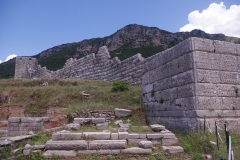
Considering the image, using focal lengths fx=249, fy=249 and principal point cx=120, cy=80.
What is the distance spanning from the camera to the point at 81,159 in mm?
7102

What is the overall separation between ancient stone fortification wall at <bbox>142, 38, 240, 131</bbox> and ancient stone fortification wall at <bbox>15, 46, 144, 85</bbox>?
317 inches

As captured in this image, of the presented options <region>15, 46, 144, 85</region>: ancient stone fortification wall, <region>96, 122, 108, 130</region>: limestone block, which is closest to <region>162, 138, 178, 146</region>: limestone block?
<region>96, 122, 108, 130</region>: limestone block

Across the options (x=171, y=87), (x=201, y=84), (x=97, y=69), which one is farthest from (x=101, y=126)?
(x=97, y=69)

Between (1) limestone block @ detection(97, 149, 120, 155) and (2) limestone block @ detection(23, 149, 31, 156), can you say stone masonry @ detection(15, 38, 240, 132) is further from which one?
(2) limestone block @ detection(23, 149, 31, 156)

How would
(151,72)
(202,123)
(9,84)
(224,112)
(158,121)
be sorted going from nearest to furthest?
(202,123)
(224,112)
(158,121)
(151,72)
(9,84)

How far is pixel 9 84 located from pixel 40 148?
57.9 feet

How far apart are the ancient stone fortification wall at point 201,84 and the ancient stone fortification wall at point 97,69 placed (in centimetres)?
804

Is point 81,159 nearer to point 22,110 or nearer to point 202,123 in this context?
point 202,123

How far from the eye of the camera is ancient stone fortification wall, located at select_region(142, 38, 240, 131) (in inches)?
337

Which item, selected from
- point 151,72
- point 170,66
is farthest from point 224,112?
point 151,72

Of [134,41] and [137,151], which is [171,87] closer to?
[137,151]

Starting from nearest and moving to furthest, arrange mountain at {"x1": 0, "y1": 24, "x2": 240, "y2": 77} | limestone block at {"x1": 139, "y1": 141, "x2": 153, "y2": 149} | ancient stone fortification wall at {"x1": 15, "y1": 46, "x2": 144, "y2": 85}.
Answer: limestone block at {"x1": 139, "y1": 141, "x2": 153, "y2": 149}
ancient stone fortification wall at {"x1": 15, "y1": 46, "x2": 144, "y2": 85}
mountain at {"x1": 0, "y1": 24, "x2": 240, "y2": 77}

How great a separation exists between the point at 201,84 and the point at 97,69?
18303 millimetres

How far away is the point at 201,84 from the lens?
862 cm
